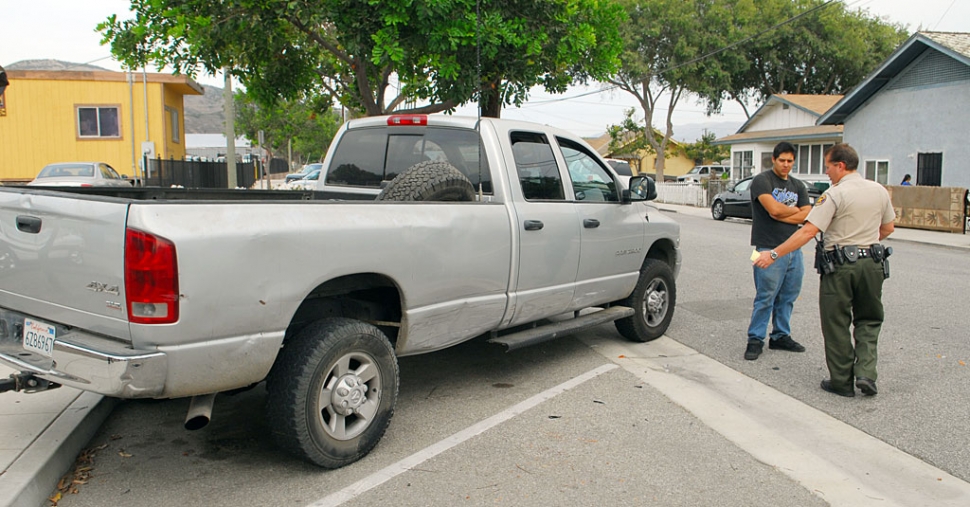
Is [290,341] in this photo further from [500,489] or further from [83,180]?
[83,180]

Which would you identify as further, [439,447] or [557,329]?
[557,329]

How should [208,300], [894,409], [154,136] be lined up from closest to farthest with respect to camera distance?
[208,300], [894,409], [154,136]

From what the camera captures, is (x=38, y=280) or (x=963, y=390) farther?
(x=963, y=390)

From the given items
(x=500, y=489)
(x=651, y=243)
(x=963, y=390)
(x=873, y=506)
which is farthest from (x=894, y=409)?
(x=500, y=489)

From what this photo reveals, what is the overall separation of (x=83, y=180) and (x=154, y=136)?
10449 millimetres

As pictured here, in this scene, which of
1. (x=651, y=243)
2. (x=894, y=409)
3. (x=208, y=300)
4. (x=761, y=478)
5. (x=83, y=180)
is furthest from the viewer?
(x=83, y=180)

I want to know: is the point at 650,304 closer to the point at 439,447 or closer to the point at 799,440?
the point at 799,440

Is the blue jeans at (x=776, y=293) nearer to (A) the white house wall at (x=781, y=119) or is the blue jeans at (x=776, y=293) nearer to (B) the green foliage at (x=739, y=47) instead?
(A) the white house wall at (x=781, y=119)

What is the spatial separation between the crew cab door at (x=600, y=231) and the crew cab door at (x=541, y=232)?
155mm

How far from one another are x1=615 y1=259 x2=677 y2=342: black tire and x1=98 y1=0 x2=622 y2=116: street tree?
15.3ft

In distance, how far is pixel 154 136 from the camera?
3136cm

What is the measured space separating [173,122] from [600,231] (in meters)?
31.1

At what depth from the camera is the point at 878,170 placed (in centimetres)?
2764

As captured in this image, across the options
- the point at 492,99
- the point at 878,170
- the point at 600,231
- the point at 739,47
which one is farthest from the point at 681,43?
the point at 600,231
